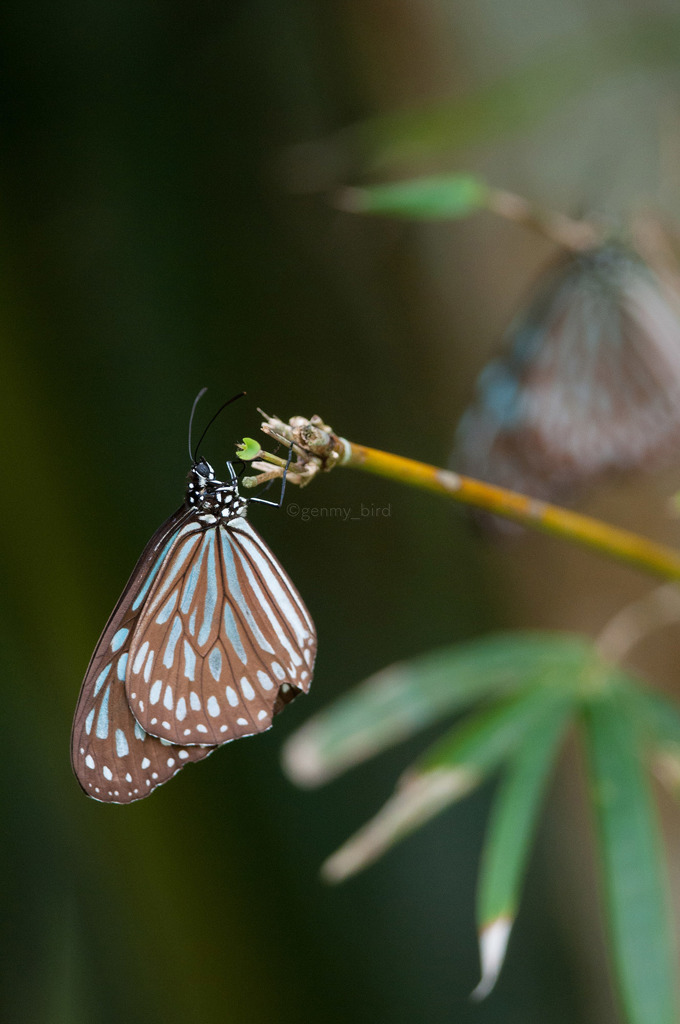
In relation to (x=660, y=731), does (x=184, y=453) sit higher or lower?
higher

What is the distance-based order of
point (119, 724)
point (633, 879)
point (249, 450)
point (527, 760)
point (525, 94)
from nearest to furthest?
point (249, 450) → point (119, 724) → point (633, 879) → point (527, 760) → point (525, 94)

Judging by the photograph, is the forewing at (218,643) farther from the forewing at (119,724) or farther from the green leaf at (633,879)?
the green leaf at (633,879)

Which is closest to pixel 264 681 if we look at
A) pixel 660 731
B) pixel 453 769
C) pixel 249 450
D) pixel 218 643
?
pixel 218 643

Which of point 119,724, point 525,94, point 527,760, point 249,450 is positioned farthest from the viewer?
point 525,94

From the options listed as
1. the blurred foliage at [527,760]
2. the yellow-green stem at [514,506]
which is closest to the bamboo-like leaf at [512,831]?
the blurred foliage at [527,760]

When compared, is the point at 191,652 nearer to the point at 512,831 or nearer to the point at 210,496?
the point at 210,496

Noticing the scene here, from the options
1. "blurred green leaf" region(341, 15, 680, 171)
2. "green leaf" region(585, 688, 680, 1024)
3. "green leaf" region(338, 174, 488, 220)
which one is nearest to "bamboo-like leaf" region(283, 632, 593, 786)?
"green leaf" region(585, 688, 680, 1024)

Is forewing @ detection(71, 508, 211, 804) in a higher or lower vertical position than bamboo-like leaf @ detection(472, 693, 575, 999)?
higher

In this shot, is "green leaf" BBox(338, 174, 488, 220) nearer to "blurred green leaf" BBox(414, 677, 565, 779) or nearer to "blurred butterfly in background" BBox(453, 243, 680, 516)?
"blurred butterfly in background" BBox(453, 243, 680, 516)
